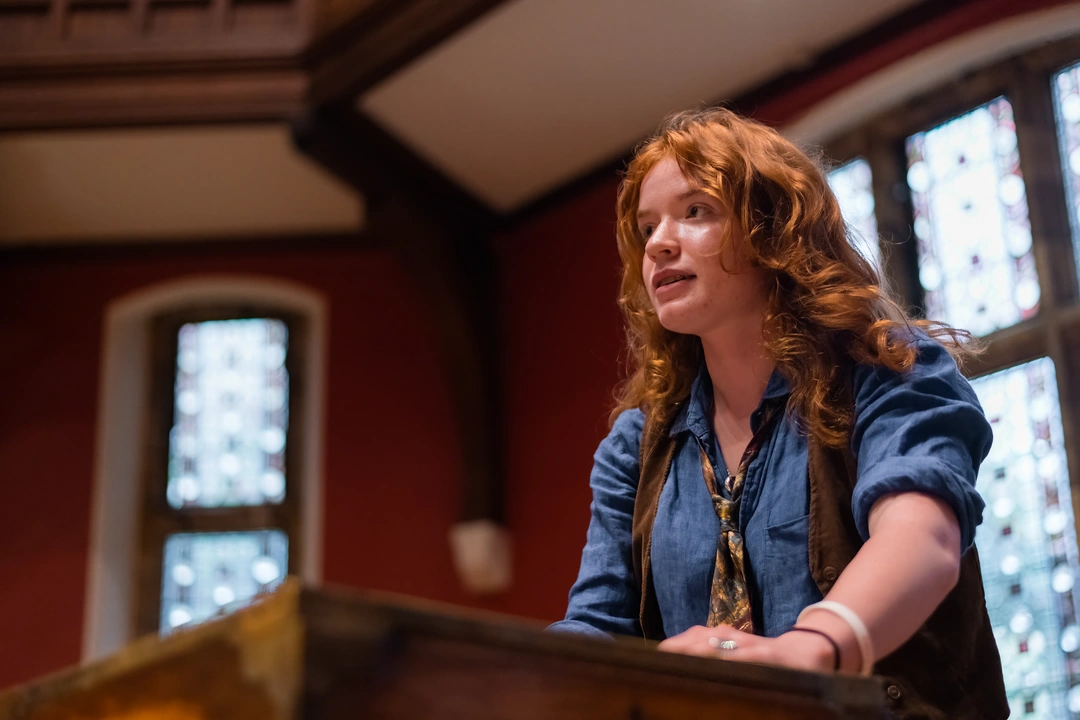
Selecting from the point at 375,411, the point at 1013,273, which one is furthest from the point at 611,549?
the point at 375,411

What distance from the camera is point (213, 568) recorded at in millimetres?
5434

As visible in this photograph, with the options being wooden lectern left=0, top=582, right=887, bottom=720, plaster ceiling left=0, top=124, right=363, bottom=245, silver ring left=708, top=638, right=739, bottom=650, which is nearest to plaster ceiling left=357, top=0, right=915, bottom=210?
plaster ceiling left=0, top=124, right=363, bottom=245

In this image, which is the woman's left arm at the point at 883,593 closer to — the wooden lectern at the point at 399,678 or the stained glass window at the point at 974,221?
the wooden lectern at the point at 399,678

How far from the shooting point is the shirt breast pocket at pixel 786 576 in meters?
1.39

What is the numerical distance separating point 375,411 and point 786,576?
13.6ft

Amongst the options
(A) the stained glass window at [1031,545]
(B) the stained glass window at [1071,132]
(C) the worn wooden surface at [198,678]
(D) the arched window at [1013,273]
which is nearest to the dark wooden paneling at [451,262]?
(D) the arched window at [1013,273]

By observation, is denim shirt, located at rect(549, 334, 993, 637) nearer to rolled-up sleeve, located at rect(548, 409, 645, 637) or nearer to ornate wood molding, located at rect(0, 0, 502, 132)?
rolled-up sleeve, located at rect(548, 409, 645, 637)

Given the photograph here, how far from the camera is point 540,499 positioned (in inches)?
202

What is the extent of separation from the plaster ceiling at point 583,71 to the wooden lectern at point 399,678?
11.2 feet

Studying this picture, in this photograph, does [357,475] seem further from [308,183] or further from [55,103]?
[55,103]

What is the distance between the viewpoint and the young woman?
1.23 meters

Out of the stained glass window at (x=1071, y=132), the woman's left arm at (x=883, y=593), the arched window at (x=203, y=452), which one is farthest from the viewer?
the arched window at (x=203, y=452)

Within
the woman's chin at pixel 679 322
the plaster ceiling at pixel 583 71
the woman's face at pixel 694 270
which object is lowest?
the woman's chin at pixel 679 322

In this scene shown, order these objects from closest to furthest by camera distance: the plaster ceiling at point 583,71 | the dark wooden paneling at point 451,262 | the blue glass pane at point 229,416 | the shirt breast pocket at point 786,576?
the shirt breast pocket at point 786,576 → the plaster ceiling at point 583,71 → the dark wooden paneling at point 451,262 → the blue glass pane at point 229,416
